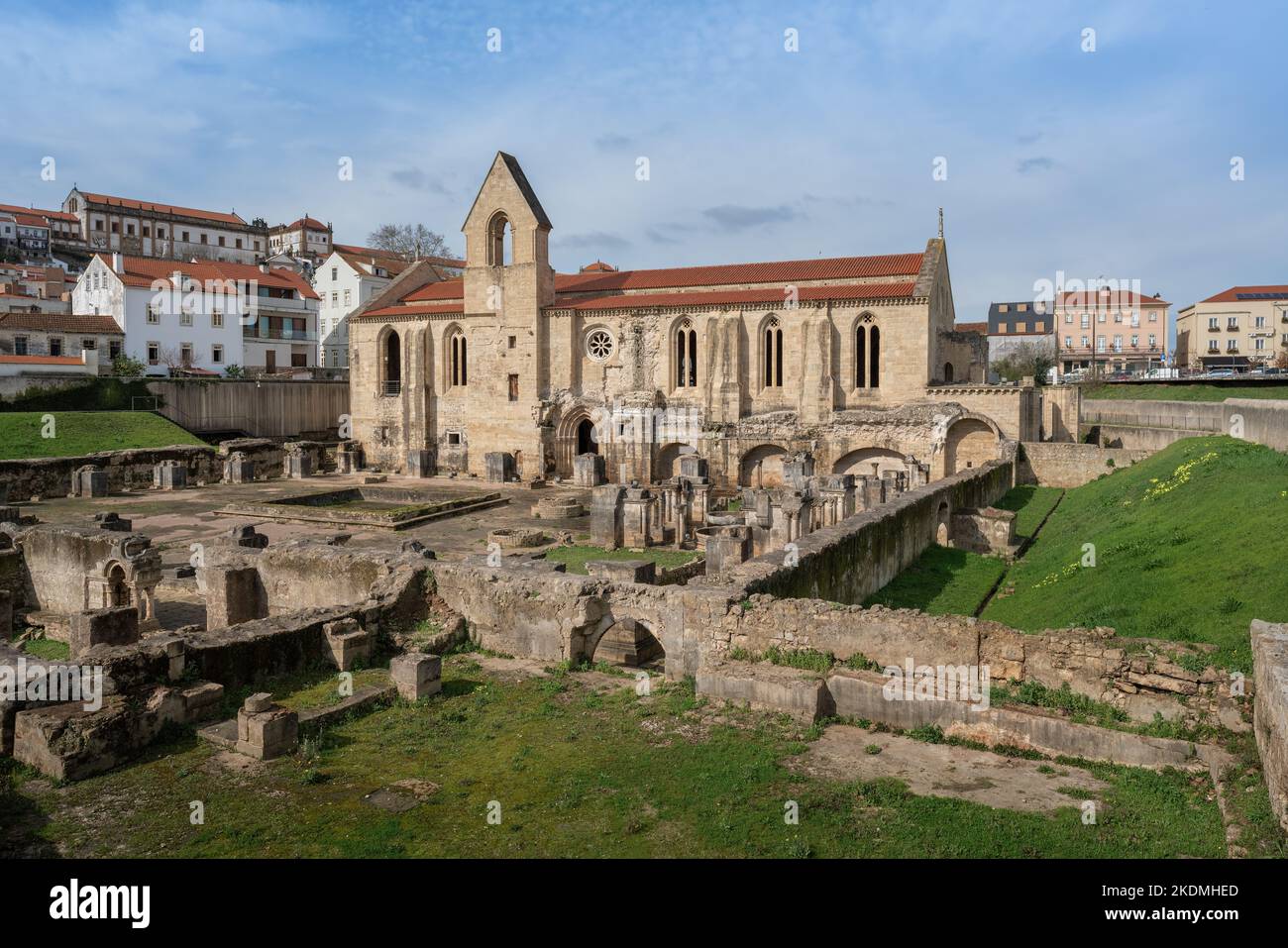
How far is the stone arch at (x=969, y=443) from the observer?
40.7m

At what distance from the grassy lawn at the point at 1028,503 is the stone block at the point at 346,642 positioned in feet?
71.9

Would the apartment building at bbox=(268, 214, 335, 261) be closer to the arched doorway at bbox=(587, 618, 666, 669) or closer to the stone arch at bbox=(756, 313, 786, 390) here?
the stone arch at bbox=(756, 313, 786, 390)

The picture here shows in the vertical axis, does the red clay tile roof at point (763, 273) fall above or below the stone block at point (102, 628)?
above

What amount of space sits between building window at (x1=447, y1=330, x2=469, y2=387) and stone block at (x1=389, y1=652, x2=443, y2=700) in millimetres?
39472

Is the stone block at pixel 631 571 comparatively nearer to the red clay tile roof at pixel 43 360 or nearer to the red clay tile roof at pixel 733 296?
the red clay tile roof at pixel 733 296

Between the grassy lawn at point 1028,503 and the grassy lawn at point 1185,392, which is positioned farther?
the grassy lawn at point 1185,392

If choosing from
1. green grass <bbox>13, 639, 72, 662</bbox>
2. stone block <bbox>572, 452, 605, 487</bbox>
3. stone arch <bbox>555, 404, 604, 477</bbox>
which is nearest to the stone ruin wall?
stone arch <bbox>555, 404, 604, 477</bbox>

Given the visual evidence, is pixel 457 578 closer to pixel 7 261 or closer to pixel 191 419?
pixel 191 419

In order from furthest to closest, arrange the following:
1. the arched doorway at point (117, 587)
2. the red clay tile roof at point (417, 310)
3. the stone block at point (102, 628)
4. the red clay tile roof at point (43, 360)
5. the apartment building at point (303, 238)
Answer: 1. the apartment building at point (303, 238)
2. the red clay tile roof at point (417, 310)
3. the red clay tile roof at point (43, 360)
4. the arched doorway at point (117, 587)
5. the stone block at point (102, 628)

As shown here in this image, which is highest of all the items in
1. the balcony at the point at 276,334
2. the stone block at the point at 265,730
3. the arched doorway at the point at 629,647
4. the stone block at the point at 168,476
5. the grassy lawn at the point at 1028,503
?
the balcony at the point at 276,334

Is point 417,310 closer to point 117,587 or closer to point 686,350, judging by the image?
point 686,350

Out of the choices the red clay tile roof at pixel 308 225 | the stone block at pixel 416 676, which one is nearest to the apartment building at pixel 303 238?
the red clay tile roof at pixel 308 225

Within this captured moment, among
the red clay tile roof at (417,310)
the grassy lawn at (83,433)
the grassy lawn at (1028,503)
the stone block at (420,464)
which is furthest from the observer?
the red clay tile roof at (417,310)
